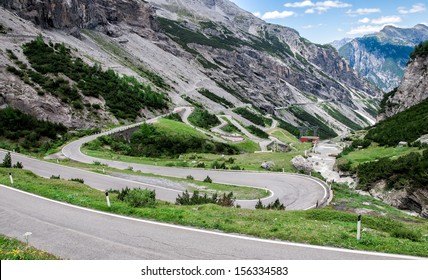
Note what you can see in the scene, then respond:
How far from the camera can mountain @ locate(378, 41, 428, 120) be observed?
6775 cm

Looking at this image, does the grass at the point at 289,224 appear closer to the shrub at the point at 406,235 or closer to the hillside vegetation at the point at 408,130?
the shrub at the point at 406,235

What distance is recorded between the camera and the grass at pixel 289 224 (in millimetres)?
9773

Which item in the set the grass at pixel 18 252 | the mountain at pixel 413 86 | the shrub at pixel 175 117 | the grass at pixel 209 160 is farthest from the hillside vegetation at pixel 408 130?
the shrub at pixel 175 117

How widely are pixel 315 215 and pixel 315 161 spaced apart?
28838 millimetres

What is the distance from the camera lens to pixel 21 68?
63.3 meters

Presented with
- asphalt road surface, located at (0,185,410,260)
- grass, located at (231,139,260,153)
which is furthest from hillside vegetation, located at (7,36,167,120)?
asphalt road surface, located at (0,185,410,260)

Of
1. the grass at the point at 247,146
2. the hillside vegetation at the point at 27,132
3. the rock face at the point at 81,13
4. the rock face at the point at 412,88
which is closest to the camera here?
the hillside vegetation at the point at 27,132

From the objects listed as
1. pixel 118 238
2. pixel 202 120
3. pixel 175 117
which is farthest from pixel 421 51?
pixel 118 238

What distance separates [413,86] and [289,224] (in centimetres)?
7473

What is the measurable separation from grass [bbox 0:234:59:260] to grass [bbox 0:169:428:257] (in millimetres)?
4024

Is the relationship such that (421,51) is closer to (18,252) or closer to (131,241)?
(131,241)

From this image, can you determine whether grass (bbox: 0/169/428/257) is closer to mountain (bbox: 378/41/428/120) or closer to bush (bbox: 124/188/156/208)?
bush (bbox: 124/188/156/208)

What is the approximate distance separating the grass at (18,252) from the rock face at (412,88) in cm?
7540
